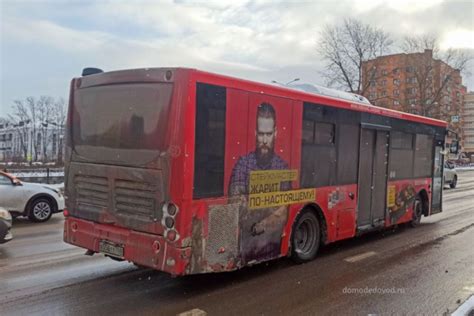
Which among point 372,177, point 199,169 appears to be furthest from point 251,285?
point 372,177

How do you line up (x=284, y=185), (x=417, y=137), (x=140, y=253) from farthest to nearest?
(x=417, y=137) → (x=284, y=185) → (x=140, y=253)

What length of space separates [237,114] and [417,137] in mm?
6214

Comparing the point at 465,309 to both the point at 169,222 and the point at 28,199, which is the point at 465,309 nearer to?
the point at 169,222

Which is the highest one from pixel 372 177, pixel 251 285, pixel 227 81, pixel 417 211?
pixel 227 81

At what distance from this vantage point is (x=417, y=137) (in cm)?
1012

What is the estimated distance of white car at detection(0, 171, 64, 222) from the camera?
10.2 meters

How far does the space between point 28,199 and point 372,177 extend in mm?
7905

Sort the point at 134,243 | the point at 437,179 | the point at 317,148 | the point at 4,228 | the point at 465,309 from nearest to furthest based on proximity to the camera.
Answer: the point at 465,309, the point at 134,243, the point at 317,148, the point at 4,228, the point at 437,179

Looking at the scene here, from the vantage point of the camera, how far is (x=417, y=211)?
1075 centimetres

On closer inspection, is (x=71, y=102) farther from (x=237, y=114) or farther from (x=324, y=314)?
Answer: (x=324, y=314)

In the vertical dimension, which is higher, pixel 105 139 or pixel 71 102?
pixel 71 102

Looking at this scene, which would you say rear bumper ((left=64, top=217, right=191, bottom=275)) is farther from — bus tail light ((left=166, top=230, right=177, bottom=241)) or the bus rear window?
the bus rear window

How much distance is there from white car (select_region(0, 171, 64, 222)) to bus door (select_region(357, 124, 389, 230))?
740 centimetres

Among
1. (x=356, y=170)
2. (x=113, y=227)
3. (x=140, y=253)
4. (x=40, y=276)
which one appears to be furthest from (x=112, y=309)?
(x=356, y=170)
